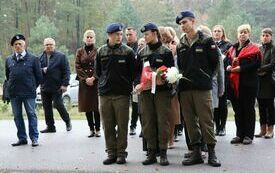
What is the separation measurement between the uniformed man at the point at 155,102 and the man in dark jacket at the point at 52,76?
3763mm

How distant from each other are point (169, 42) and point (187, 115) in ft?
4.84

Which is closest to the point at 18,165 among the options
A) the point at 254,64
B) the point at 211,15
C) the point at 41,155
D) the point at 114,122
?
the point at 41,155

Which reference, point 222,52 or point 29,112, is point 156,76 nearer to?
point 222,52

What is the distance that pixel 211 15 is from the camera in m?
47.3

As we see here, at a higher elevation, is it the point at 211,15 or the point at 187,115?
the point at 211,15

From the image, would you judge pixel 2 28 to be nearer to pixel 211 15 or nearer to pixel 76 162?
pixel 211 15

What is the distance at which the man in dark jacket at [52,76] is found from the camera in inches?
422

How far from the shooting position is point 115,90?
7.46 meters

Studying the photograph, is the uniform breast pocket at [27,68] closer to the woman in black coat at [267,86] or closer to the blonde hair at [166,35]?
the blonde hair at [166,35]

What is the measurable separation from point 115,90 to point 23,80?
7.60 feet

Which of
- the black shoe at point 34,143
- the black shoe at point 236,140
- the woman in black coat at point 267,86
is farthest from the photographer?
the woman in black coat at point 267,86

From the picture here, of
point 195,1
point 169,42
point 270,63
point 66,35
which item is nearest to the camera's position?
point 169,42

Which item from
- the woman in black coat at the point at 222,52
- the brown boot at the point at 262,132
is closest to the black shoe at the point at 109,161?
the woman in black coat at the point at 222,52

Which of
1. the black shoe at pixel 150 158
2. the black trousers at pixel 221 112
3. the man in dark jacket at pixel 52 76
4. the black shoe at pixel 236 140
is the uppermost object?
the man in dark jacket at pixel 52 76
